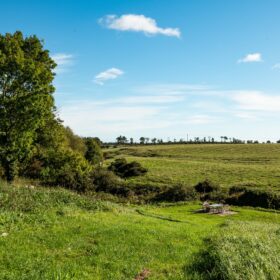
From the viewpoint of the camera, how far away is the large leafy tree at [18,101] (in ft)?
115

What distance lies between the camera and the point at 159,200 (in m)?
58.8

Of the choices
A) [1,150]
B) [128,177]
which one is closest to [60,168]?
[1,150]

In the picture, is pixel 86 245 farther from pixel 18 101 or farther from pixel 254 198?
pixel 254 198

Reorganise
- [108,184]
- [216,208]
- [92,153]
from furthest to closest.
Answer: [92,153]
[108,184]
[216,208]

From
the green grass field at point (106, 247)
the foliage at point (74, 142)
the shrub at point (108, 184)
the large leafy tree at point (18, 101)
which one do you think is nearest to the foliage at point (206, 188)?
the shrub at point (108, 184)

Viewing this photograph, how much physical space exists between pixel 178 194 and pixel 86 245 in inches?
1626

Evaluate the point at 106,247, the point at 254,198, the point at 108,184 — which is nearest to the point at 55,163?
the point at 108,184

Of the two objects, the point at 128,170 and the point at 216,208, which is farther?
the point at 128,170

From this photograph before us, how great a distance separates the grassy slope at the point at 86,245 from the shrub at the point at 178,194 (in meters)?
31.6

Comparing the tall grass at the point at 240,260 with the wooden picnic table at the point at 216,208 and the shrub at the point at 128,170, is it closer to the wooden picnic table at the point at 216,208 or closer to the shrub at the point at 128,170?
the wooden picnic table at the point at 216,208

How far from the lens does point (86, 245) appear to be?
1681cm

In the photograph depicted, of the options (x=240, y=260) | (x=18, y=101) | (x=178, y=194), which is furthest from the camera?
(x=178, y=194)

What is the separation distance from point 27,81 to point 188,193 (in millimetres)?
30101

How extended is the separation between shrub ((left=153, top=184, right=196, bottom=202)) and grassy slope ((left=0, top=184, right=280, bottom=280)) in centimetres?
3156
